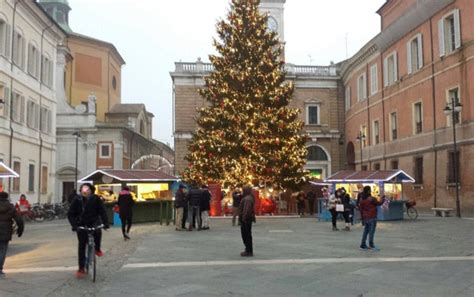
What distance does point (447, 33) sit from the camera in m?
31.0

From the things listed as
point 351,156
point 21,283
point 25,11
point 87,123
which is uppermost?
point 25,11

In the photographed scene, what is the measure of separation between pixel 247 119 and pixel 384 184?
816cm

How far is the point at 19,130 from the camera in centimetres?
3212

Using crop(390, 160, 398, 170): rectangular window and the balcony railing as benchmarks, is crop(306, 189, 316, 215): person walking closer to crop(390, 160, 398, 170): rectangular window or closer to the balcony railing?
crop(390, 160, 398, 170): rectangular window

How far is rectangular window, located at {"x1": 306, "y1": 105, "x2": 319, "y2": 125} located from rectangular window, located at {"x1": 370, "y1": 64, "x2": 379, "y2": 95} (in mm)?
10233

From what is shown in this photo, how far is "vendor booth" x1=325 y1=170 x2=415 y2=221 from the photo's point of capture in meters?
24.8

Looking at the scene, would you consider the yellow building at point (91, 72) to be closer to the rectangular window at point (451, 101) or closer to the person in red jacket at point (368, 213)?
the rectangular window at point (451, 101)

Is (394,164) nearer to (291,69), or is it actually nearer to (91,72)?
(291,69)

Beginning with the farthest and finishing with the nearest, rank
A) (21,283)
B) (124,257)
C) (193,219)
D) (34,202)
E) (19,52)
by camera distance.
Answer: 1. (34,202)
2. (19,52)
3. (193,219)
4. (124,257)
5. (21,283)

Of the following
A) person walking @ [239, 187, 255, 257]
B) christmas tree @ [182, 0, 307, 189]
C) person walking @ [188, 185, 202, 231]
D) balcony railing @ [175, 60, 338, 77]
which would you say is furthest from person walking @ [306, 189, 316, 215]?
balcony railing @ [175, 60, 338, 77]

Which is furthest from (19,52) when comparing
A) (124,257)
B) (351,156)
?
(351,156)

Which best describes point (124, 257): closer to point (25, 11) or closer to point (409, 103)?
point (25, 11)

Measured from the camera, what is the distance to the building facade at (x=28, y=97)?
29.9 m

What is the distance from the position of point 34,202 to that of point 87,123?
16.9 m
